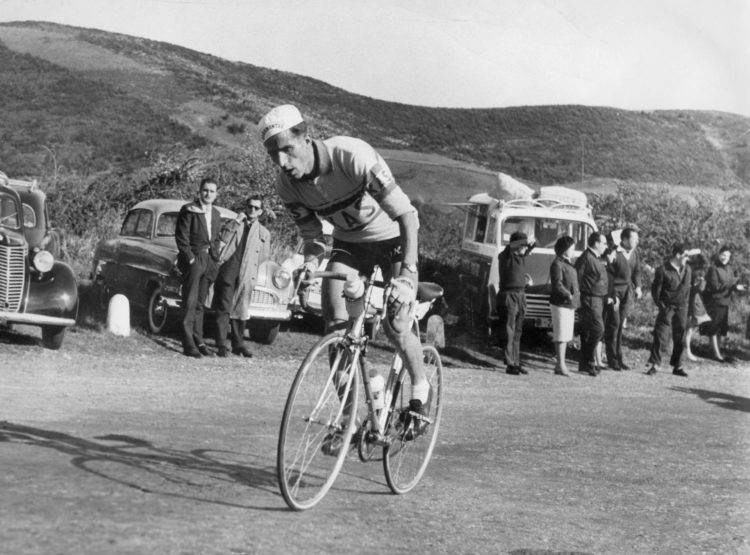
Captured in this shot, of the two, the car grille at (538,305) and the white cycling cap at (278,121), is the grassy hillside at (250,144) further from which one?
the white cycling cap at (278,121)

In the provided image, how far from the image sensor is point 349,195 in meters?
5.53

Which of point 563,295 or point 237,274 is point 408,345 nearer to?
point 237,274

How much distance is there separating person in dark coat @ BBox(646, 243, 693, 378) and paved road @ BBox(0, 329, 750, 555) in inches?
131

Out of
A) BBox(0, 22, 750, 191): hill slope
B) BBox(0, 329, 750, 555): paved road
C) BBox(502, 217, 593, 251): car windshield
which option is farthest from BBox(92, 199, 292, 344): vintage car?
BBox(502, 217, 593, 251): car windshield

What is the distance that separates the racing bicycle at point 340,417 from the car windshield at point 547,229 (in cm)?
1207

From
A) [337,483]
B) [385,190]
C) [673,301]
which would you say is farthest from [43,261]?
[673,301]

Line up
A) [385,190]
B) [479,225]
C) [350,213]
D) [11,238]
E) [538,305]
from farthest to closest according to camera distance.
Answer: [479,225] → [538,305] → [11,238] → [350,213] → [385,190]

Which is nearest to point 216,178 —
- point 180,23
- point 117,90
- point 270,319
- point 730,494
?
point 117,90

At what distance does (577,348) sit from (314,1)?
9.16 metres

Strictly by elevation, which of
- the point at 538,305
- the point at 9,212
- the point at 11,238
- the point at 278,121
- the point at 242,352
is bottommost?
the point at 242,352

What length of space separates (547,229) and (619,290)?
8.69 feet

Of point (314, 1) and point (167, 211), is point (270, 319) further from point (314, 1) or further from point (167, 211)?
point (314, 1)

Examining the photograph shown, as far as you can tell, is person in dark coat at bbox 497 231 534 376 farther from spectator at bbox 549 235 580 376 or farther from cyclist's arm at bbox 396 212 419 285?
cyclist's arm at bbox 396 212 419 285

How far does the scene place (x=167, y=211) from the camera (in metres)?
14.8
